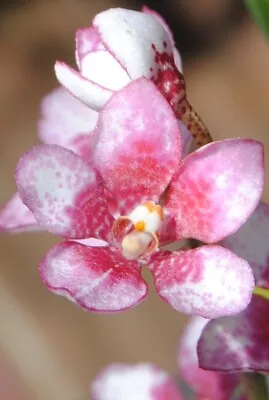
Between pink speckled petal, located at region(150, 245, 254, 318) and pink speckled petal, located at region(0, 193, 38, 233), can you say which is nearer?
pink speckled petal, located at region(150, 245, 254, 318)

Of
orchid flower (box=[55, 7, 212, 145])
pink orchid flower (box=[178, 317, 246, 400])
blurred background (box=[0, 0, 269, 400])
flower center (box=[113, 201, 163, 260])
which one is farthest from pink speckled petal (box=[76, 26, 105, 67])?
blurred background (box=[0, 0, 269, 400])

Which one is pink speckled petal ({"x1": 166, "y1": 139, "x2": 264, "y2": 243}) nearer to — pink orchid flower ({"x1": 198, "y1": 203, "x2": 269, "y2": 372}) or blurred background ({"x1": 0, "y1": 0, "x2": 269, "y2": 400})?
pink orchid flower ({"x1": 198, "y1": 203, "x2": 269, "y2": 372})

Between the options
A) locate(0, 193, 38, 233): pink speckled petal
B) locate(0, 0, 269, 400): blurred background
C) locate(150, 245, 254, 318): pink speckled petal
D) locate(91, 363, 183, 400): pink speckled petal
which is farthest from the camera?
locate(0, 0, 269, 400): blurred background

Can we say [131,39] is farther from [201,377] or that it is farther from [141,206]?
[201,377]

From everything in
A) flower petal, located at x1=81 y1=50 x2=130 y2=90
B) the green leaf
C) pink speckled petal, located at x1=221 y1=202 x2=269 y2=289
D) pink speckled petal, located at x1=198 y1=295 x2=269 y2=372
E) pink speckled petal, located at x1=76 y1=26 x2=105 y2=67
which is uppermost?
pink speckled petal, located at x1=76 y1=26 x2=105 y2=67

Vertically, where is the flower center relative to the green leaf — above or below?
below

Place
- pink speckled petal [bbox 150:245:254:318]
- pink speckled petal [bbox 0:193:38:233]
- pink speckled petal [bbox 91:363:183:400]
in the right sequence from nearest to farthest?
pink speckled petal [bbox 150:245:254:318], pink speckled petal [bbox 0:193:38:233], pink speckled petal [bbox 91:363:183:400]

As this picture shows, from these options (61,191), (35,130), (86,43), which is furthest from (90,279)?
(35,130)

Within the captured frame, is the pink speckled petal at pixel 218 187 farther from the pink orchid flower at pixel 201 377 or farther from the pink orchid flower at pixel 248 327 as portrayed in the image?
the pink orchid flower at pixel 201 377

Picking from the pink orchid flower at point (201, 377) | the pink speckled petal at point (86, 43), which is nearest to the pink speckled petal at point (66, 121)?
the pink speckled petal at point (86, 43)
